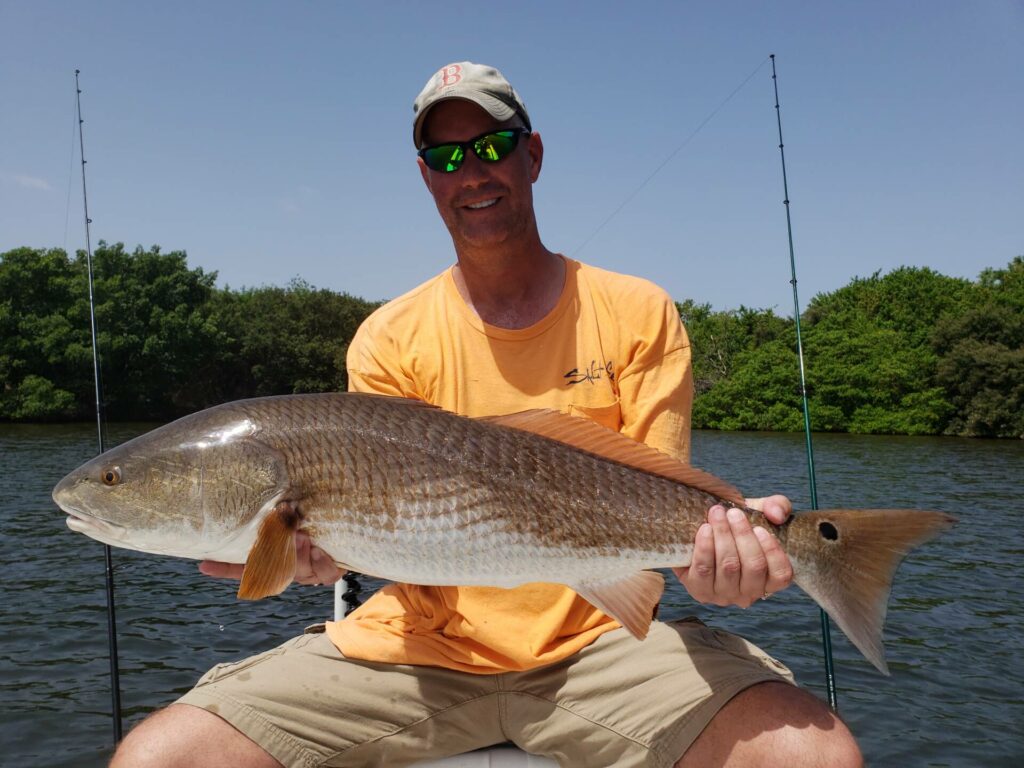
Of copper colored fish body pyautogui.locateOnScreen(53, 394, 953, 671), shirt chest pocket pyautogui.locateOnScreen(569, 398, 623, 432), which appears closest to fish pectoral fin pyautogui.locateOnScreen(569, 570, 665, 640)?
copper colored fish body pyautogui.locateOnScreen(53, 394, 953, 671)

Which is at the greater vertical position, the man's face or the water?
the man's face

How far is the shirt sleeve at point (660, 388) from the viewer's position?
125 inches

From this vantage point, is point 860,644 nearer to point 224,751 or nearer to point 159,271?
point 224,751

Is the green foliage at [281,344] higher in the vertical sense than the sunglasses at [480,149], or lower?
higher

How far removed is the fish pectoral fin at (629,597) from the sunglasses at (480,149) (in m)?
1.74

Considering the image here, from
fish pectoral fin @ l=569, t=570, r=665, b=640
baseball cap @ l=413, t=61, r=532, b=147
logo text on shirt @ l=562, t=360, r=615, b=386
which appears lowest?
fish pectoral fin @ l=569, t=570, r=665, b=640

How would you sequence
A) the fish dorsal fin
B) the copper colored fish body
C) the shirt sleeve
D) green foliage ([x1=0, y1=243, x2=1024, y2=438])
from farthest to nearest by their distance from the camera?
green foliage ([x1=0, y1=243, x2=1024, y2=438]) → the shirt sleeve → the fish dorsal fin → the copper colored fish body

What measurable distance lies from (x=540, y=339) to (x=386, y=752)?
1.64 m

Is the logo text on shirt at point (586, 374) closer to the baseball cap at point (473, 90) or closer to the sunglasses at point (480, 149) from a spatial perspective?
the sunglasses at point (480, 149)

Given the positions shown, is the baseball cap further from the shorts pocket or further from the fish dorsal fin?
the shorts pocket

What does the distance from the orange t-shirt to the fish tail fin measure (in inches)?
27.3

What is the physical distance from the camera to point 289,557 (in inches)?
104

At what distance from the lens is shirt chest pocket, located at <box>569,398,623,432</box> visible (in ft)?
10.6

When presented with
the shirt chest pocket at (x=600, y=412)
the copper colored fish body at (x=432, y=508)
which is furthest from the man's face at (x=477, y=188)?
the copper colored fish body at (x=432, y=508)
